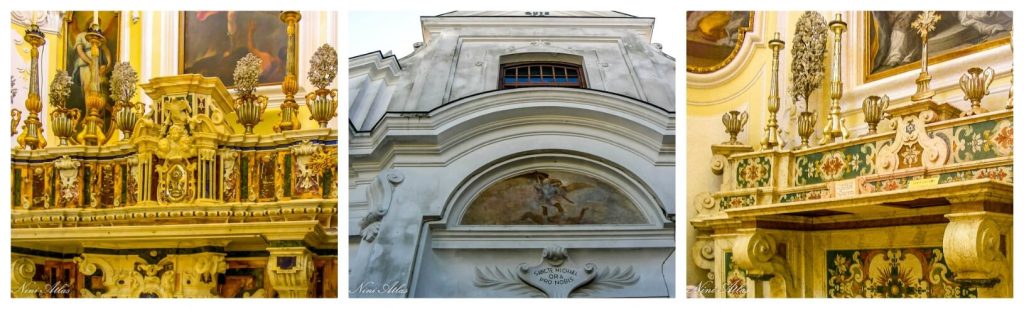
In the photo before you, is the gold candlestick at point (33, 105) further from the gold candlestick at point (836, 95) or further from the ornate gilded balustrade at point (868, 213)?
the gold candlestick at point (836, 95)

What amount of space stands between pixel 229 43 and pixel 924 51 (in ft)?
12.2

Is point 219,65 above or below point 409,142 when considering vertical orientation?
above

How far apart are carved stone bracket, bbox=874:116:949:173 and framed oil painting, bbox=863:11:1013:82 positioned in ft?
1.50

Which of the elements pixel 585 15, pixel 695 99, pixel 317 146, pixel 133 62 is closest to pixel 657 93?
pixel 695 99

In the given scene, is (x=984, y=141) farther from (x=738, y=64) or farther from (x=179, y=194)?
(x=179, y=194)

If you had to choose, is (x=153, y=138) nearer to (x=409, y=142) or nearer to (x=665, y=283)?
(x=409, y=142)

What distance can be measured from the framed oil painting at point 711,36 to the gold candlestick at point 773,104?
16cm

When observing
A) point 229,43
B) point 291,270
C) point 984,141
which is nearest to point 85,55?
point 229,43

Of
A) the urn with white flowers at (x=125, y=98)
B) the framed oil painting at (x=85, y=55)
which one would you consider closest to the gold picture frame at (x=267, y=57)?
the urn with white flowers at (x=125, y=98)

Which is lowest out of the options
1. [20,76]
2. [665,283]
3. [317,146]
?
[665,283]

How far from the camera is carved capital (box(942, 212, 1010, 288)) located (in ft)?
16.6

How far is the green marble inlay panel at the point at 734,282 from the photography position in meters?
5.90

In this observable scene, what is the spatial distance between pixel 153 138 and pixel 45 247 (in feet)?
2.92

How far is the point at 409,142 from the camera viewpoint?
6.09 m
